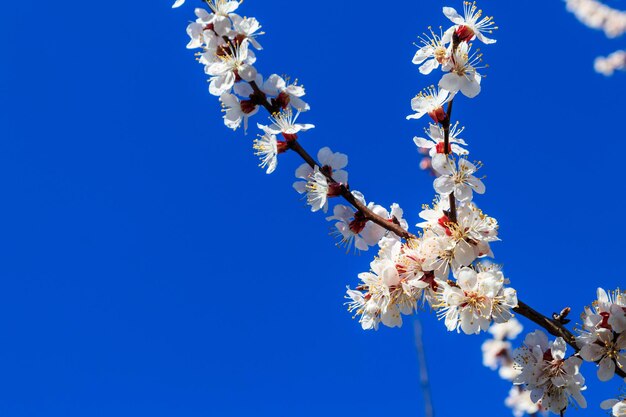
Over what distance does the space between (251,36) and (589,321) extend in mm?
1663

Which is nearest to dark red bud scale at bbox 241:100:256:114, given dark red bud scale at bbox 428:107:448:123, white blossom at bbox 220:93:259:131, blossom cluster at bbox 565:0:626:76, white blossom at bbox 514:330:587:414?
white blossom at bbox 220:93:259:131

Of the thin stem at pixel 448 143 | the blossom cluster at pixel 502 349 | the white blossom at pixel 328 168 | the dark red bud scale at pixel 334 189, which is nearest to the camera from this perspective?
the thin stem at pixel 448 143

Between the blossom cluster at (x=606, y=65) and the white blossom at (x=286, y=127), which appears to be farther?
the blossom cluster at (x=606, y=65)

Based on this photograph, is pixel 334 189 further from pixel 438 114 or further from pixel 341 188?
pixel 438 114

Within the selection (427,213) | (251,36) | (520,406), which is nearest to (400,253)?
(427,213)

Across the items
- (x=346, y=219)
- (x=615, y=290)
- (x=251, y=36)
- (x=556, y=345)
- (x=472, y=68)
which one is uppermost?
(x=251, y=36)

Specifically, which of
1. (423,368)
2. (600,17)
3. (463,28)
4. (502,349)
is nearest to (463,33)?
(463,28)

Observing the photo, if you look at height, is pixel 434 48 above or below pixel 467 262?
above

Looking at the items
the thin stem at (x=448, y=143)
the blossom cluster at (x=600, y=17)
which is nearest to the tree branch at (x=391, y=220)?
the thin stem at (x=448, y=143)

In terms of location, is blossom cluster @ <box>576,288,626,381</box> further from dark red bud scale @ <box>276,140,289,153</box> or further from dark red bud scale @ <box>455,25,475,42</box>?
dark red bud scale @ <box>276,140,289,153</box>

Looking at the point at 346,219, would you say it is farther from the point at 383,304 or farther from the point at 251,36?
the point at 251,36

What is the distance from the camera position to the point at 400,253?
2.44m

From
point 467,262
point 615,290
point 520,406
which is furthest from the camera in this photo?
point 520,406

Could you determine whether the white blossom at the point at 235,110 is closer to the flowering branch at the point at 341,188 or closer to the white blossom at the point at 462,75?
the flowering branch at the point at 341,188
